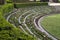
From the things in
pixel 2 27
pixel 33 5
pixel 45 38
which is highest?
pixel 2 27

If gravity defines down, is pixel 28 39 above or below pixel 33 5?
above

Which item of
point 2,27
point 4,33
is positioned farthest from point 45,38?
point 4,33

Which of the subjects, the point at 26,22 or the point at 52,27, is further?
the point at 26,22

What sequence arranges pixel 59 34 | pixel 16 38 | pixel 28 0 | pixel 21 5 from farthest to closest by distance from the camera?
pixel 28 0, pixel 21 5, pixel 59 34, pixel 16 38

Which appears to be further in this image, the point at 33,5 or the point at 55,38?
the point at 33,5

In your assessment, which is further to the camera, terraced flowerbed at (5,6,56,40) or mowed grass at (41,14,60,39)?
mowed grass at (41,14,60,39)

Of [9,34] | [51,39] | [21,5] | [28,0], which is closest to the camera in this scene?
[9,34]

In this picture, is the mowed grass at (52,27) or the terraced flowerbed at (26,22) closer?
the terraced flowerbed at (26,22)

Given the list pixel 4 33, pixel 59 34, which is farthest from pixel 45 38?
pixel 4 33

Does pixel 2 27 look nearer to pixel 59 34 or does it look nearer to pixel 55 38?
pixel 55 38
